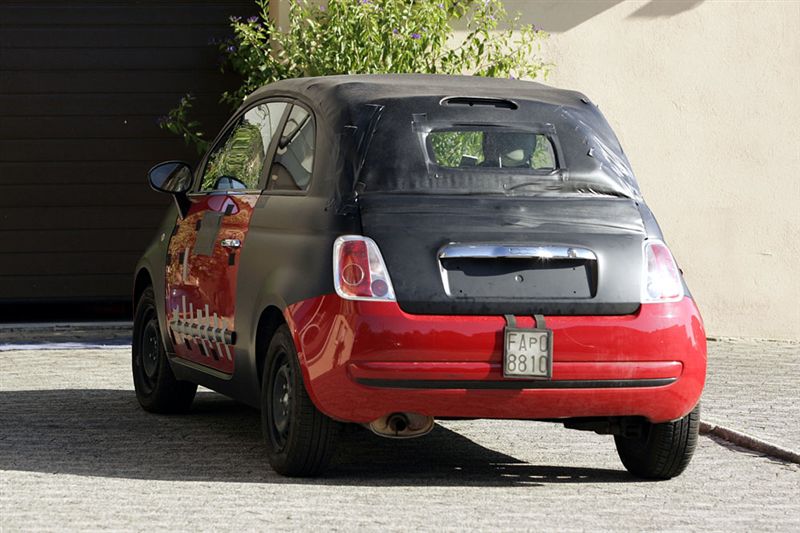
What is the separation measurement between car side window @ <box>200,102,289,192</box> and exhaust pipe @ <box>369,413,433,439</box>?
1.54 metres

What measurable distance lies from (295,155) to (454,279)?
4.03ft

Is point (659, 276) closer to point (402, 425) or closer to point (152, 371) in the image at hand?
point (402, 425)

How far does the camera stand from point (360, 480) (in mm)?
7406

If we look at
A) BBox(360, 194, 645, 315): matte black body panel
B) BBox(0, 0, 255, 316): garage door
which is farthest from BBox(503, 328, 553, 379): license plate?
BBox(0, 0, 255, 316): garage door

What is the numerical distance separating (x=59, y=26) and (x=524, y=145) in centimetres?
770

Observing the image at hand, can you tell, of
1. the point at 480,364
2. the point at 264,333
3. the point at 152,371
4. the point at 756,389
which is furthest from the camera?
the point at 756,389

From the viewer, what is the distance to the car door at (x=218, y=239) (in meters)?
8.11

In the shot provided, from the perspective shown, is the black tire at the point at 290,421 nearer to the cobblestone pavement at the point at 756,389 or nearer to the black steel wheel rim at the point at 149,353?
the black steel wheel rim at the point at 149,353

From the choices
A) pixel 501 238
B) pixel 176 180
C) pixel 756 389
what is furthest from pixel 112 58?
pixel 501 238

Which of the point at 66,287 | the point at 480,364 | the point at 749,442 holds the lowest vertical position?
the point at 66,287

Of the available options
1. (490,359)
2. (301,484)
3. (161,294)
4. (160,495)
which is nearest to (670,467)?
(490,359)

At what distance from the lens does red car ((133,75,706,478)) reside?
22.6 feet

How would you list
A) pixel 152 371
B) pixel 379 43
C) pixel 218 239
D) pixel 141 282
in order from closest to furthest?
pixel 218 239 < pixel 152 371 < pixel 141 282 < pixel 379 43

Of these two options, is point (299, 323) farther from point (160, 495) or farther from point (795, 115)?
point (795, 115)
